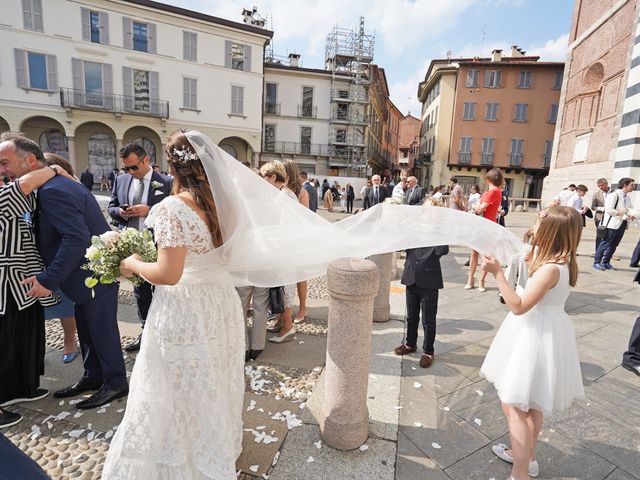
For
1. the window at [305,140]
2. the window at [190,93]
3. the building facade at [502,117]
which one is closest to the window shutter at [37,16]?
the window at [190,93]

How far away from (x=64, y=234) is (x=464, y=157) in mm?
35048

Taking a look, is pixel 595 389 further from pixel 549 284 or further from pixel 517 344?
pixel 549 284

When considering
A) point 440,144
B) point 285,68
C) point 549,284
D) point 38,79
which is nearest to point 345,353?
point 549,284

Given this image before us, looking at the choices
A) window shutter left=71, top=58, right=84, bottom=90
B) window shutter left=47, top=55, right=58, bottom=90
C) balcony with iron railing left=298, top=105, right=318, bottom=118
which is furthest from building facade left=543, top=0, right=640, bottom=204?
window shutter left=47, top=55, right=58, bottom=90

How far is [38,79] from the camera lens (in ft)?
68.4

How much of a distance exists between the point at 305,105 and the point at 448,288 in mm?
29438

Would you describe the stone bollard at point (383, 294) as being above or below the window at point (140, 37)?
below

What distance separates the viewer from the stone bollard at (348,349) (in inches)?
91.6

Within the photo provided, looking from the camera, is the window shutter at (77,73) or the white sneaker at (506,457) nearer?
the white sneaker at (506,457)

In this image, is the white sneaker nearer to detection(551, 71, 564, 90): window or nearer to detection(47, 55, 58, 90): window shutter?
detection(47, 55, 58, 90): window shutter

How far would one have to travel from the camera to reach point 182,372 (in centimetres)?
195

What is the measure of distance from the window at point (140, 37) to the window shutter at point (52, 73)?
447cm

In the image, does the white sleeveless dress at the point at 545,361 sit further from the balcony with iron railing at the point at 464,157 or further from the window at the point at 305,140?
the balcony with iron railing at the point at 464,157

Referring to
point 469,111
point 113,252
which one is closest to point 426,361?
point 113,252
